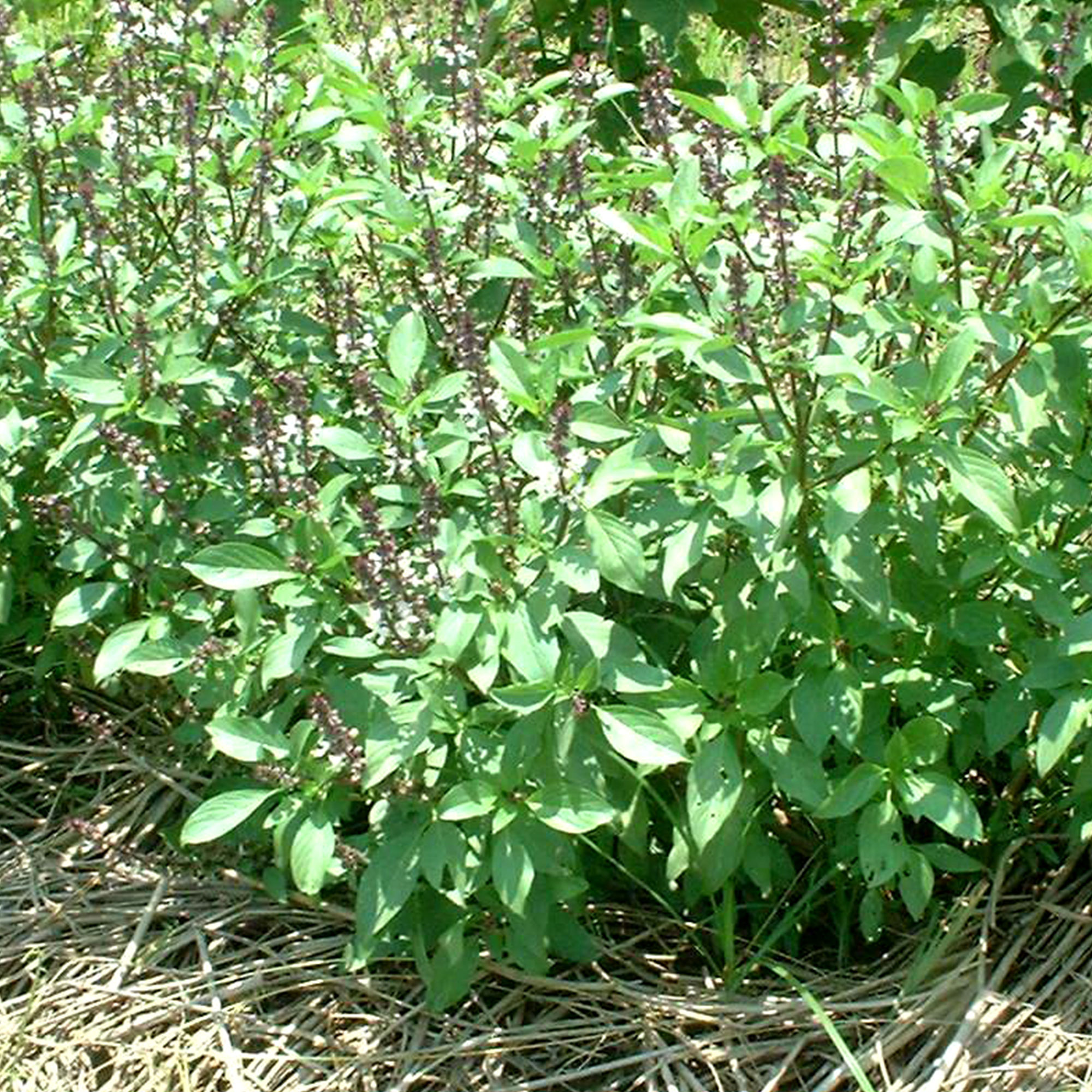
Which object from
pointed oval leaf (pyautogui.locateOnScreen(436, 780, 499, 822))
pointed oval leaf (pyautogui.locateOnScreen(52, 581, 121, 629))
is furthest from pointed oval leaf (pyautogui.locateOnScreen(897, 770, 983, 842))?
pointed oval leaf (pyautogui.locateOnScreen(52, 581, 121, 629))

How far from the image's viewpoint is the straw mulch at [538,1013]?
2295 mm

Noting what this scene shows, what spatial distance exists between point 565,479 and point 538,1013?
808 millimetres

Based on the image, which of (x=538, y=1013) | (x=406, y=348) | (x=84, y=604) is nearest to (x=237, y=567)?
(x=406, y=348)

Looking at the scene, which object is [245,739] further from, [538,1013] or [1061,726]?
[1061,726]

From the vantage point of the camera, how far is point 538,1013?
95.2 inches

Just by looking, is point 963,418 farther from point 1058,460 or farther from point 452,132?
point 452,132

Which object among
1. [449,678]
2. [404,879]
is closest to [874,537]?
[449,678]

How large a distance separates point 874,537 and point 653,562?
282mm

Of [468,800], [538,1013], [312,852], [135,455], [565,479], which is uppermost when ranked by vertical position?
[565,479]

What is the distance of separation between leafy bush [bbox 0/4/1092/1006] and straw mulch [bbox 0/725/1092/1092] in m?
0.09

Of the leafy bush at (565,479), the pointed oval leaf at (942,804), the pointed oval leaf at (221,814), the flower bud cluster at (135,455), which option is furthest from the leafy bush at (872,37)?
the pointed oval leaf at (221,814)

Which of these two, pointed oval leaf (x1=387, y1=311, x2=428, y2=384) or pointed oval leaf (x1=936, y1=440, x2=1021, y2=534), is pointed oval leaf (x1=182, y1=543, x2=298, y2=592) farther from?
pointed oval leaf (x1=936, y1=440, x2=1021, y2=534)

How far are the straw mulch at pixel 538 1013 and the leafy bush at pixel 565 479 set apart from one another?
92 mm

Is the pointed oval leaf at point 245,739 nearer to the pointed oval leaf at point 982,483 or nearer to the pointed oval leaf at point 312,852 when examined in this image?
the pointed oval leaf at point 312,852
